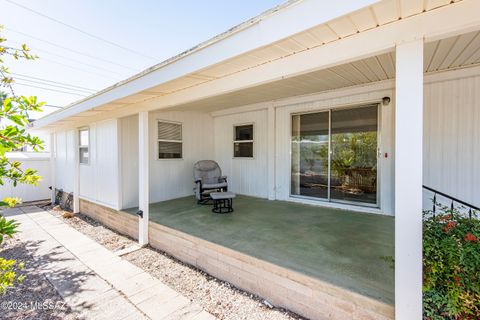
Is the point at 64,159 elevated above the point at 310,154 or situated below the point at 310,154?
below

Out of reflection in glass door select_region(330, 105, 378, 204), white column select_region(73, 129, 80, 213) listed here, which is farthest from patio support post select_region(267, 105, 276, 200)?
white column select_region(73, 129, 80, 213)

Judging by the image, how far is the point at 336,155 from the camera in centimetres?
506

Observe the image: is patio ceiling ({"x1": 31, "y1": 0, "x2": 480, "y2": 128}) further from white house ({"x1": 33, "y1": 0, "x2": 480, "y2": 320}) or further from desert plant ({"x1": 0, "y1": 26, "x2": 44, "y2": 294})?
desert plant ({"x1": 0, "y1": 26, "x2": 44, "y2": 294})

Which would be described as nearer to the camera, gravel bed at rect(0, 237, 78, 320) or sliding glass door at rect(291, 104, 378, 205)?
gravel bed at rect(0, 237, 78, 320)

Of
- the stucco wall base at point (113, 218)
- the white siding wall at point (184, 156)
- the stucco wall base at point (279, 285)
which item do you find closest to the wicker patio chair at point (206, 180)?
the white siding wall at point (184, 156)

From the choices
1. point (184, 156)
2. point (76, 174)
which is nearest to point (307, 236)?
point (184, 156)

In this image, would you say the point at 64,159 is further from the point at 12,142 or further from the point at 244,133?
the point at 12,142

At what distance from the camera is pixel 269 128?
19.7ft

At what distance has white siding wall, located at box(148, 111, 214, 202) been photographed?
231 inches

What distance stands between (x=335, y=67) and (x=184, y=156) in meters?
4.52

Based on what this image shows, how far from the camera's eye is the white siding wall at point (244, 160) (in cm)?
629

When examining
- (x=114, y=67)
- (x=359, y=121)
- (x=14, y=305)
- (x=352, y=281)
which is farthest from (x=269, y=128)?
(x=114, y=67)

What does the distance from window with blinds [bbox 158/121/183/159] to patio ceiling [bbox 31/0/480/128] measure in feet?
4.52

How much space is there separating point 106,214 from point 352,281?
5.45 metres
